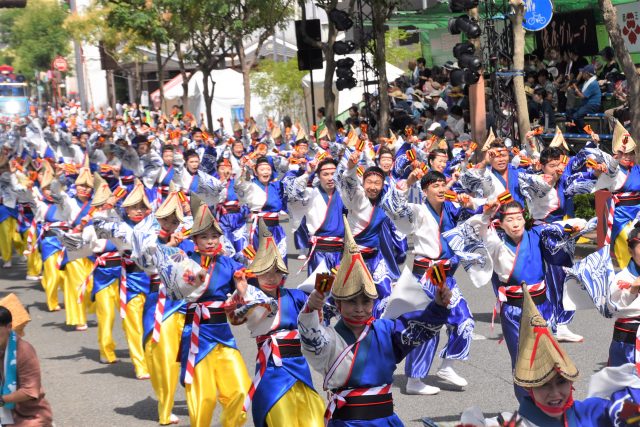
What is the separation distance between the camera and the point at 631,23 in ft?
65.6

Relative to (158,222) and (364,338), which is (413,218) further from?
(364,338)

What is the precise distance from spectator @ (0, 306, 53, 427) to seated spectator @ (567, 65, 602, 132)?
46.5 feet

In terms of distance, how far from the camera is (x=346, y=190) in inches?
407

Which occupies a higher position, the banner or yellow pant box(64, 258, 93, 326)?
the banner

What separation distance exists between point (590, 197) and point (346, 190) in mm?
6288

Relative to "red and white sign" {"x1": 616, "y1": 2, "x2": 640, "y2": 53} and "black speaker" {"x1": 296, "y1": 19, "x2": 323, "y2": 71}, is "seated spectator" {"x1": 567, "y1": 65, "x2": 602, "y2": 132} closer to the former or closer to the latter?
"red and white sign" {"x1": 616, "y1": 2, "x2": 640, "y2": 53}

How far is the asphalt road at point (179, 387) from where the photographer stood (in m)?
8.64

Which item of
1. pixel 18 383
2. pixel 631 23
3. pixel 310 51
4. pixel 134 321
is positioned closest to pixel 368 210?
pixel 134 321

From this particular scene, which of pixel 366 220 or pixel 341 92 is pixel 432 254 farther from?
pixel 341 92

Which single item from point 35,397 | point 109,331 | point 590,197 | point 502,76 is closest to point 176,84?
point 502,76

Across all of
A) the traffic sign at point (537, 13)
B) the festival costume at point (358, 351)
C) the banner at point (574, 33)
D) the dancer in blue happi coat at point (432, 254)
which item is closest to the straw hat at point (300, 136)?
the traffic sign at point (537, 13)

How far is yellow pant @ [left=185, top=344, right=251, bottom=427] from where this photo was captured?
730cm

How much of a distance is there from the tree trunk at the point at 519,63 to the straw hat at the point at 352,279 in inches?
501

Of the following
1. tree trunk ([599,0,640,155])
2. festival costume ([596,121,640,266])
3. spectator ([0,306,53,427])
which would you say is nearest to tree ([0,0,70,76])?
tree trunk ([599,0,640,155])
